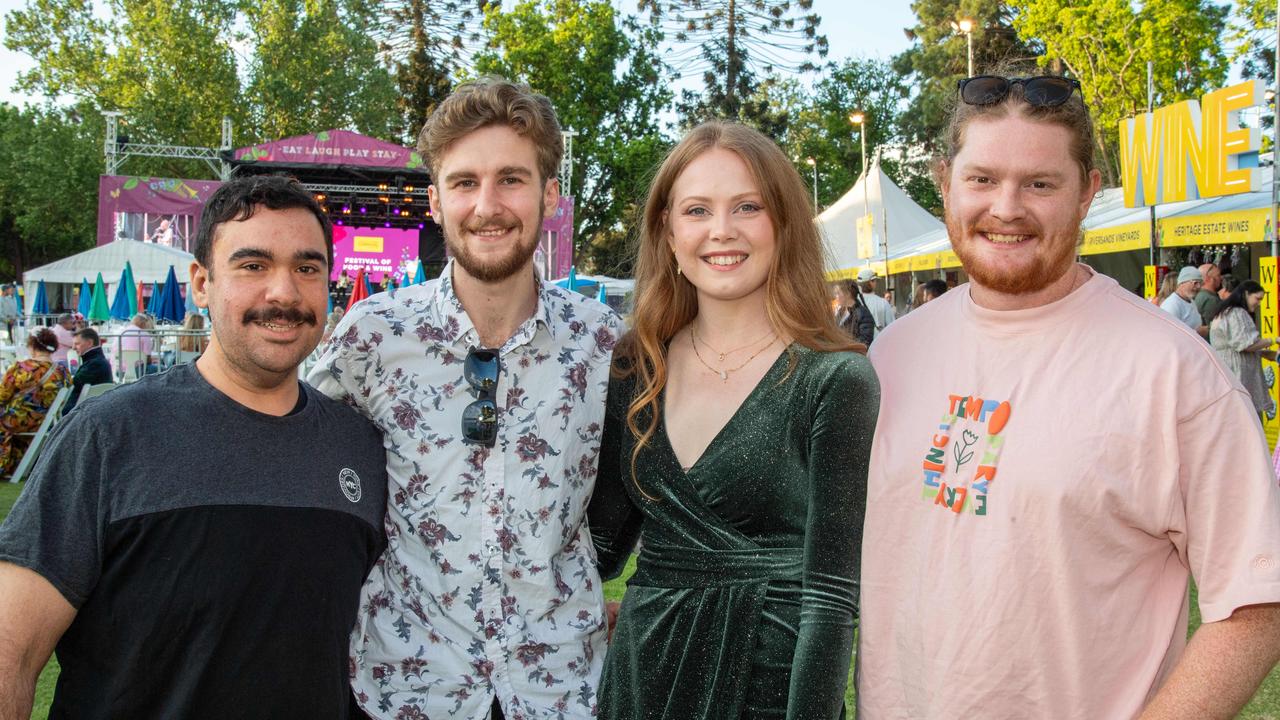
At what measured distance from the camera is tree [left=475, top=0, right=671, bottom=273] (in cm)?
3419

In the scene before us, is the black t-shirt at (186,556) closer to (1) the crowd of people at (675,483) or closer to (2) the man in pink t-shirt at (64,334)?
(1) the crowd of people at (675,483)

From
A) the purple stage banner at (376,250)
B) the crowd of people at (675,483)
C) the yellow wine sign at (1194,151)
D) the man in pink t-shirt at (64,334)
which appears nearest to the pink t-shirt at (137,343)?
the man in pink t-shirt at (64,334)

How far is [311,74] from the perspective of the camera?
Answer: 3569 cm

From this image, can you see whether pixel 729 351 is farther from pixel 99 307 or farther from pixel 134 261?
pixel 134 261

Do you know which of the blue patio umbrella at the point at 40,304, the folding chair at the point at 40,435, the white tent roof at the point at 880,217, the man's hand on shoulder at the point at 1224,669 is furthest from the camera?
the white tent roof at the point at 880,217

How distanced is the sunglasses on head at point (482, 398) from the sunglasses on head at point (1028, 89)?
1278 mm

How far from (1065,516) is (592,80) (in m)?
34.7

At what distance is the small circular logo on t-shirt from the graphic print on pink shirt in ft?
4.11

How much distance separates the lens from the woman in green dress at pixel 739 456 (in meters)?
1.94

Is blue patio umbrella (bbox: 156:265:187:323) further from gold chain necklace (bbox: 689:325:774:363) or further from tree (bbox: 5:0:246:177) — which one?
tree (bbox: 5:0:246:177)

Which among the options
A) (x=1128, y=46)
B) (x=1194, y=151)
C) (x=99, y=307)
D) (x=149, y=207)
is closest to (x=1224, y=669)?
(x=1194, y=151)

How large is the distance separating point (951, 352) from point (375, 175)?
70.0ft

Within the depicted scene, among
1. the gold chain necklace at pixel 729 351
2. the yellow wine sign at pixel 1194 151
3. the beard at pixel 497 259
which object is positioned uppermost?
the yellow wine sign at pixel 1194 151

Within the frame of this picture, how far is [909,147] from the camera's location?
4956cm
